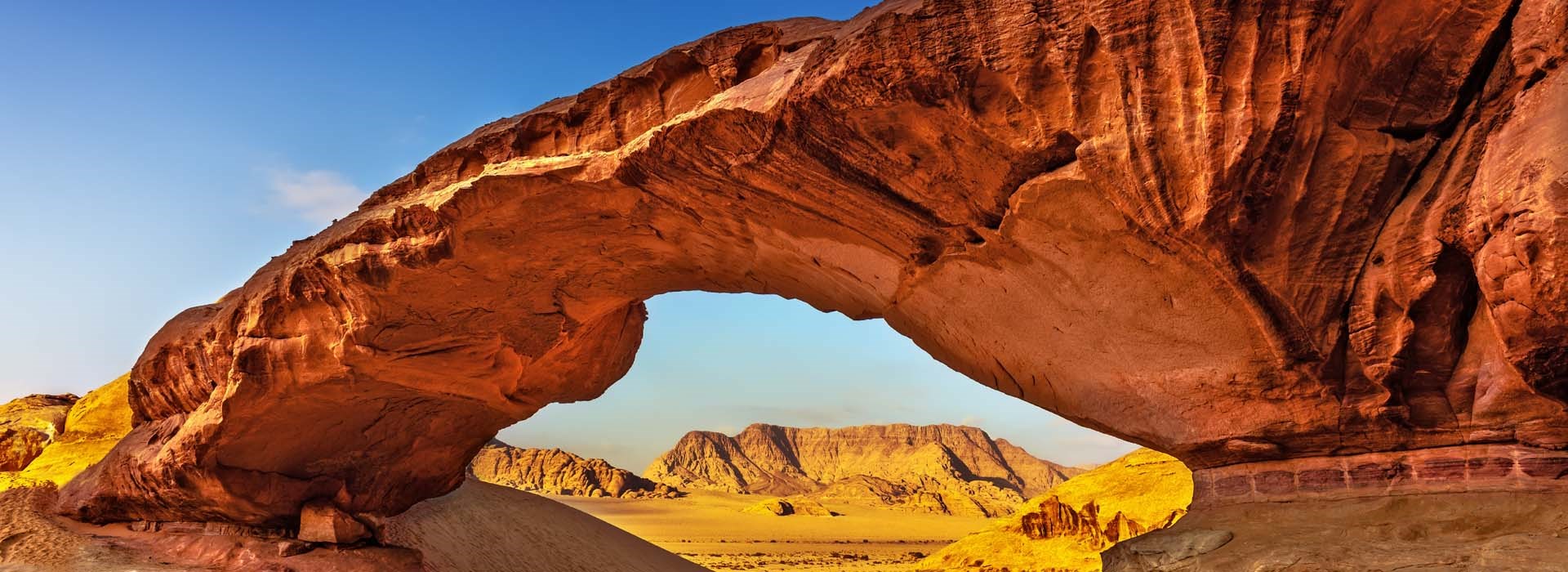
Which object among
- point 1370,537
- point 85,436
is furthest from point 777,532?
point 1370,537

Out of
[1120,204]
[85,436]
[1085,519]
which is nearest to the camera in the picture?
[1120,204]

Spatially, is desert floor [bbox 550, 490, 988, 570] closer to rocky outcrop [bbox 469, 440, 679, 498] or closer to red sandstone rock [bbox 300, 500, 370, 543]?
rocky outcrop [bbox 469, 440, 679, 498]

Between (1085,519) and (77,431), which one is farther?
(1085,519)

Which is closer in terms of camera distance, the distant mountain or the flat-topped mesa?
the flat-topped mesa

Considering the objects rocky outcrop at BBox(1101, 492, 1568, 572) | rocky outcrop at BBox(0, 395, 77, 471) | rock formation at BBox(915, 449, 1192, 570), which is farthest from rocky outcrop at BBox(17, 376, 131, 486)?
rock formation at BBox(915, 449, 1192, 570)

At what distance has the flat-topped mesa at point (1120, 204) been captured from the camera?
3.74m

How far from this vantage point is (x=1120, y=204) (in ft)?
14.0

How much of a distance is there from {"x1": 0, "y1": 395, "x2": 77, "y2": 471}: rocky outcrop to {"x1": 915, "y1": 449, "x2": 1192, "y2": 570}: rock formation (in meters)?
13.1

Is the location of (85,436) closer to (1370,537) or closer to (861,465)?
(1370,537)

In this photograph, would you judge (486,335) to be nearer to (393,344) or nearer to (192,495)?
(393,344)

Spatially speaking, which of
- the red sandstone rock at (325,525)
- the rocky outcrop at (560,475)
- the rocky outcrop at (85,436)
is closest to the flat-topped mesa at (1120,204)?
the red sandstone rock at (325,525)

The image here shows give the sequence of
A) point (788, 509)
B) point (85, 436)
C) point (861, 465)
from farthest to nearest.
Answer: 1. point (861, 465)
2. point (788, 509)
3. point (85, 436)

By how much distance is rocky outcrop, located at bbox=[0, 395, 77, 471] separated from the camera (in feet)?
37.1

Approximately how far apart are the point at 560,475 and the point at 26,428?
44166 mm
